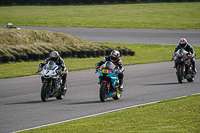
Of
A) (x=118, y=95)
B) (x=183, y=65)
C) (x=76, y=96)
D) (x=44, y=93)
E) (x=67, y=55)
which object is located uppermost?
(x=183, y=65)

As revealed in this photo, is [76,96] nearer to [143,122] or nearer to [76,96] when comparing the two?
[76,96]

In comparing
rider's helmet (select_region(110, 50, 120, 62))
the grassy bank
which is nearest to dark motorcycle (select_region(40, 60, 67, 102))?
rider's helmet (select_region(110, 50, 120, 62))

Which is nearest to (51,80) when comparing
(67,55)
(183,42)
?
(183,42)

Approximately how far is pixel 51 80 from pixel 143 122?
441cm

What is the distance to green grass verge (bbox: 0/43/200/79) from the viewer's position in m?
19.5

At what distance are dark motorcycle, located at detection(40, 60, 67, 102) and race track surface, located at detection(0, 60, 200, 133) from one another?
0.79 feet

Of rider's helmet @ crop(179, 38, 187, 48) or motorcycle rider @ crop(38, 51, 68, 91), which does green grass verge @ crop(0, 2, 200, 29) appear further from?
motorcycle rider @ crop(38, 51, 68, 91)

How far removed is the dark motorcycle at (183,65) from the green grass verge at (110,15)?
91.6ft

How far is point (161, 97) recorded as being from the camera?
12.6 metres

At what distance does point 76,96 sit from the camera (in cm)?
1299

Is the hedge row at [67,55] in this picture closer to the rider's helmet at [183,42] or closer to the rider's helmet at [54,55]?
the rider's helmet at [183,42]

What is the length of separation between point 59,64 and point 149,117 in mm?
4537

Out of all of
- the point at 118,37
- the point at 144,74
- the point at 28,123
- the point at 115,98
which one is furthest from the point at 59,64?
the point at 118,37

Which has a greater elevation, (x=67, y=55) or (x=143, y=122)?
(x=143, y=122)
